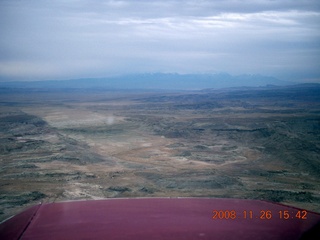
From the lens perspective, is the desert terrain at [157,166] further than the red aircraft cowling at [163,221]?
Yes

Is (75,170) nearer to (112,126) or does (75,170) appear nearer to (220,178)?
(220,178)

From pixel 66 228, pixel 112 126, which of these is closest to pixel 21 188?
pixel 66 228

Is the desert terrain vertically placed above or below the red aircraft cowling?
below
